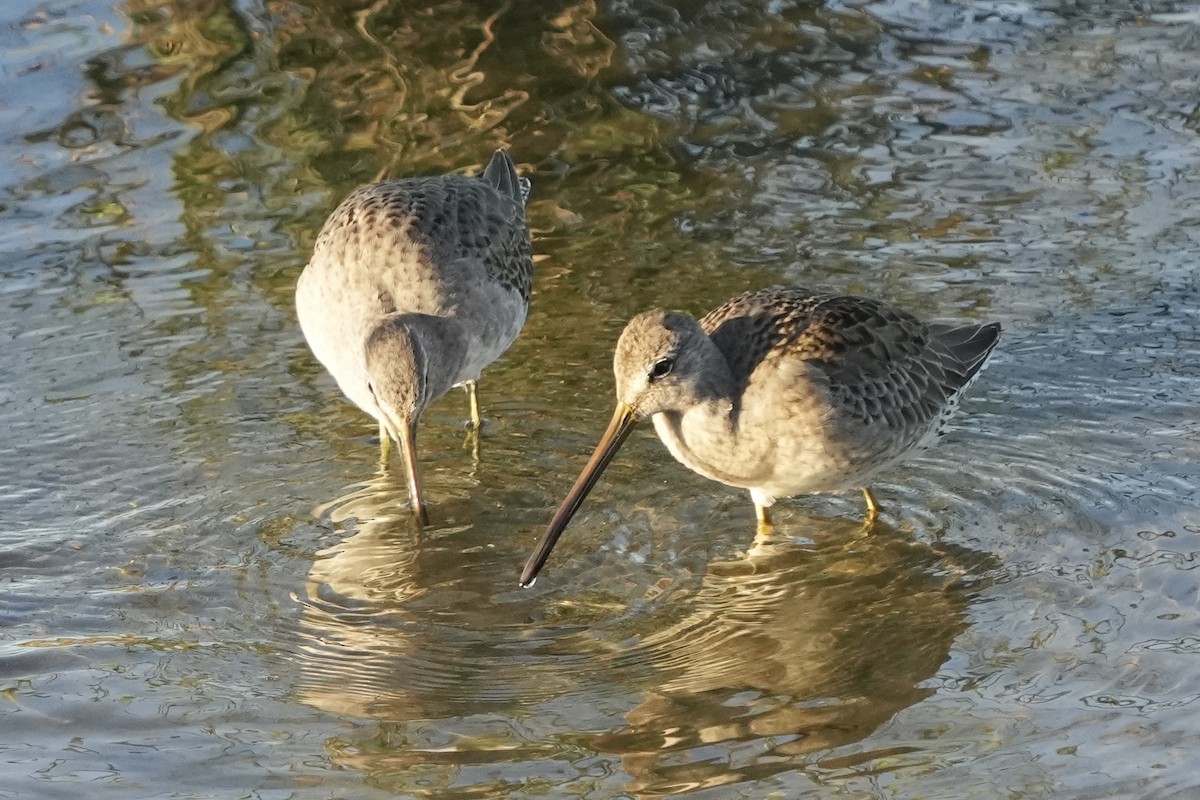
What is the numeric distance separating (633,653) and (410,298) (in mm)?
1923

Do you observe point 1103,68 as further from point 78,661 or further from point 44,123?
point 78,661

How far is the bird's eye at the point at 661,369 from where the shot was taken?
5.24 metres

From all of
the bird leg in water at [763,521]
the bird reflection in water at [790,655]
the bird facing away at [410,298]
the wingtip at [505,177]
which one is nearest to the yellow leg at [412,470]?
the bird facing away at [410,298]

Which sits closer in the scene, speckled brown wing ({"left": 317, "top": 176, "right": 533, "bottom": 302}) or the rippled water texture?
the rippled water texture

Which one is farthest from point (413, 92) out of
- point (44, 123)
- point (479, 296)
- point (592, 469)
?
point (592, 469)

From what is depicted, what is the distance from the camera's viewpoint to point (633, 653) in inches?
193

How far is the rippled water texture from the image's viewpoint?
4480mm

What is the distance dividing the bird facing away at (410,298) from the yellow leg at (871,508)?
1465 millimetres

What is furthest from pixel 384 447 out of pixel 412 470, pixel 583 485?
pixel 583 485

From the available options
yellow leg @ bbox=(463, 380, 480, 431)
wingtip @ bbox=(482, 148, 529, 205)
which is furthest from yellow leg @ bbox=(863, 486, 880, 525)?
wingtip @ bbox=(482, 148, 529, 205)

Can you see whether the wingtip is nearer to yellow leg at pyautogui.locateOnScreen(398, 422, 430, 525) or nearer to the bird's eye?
yellow leg at pyautogui.locateOnScreen(398, 422, 430, 525)

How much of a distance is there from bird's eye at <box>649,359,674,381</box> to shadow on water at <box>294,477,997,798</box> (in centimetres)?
62

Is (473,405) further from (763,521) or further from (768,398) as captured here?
(768,398)

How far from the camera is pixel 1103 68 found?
888 cm
